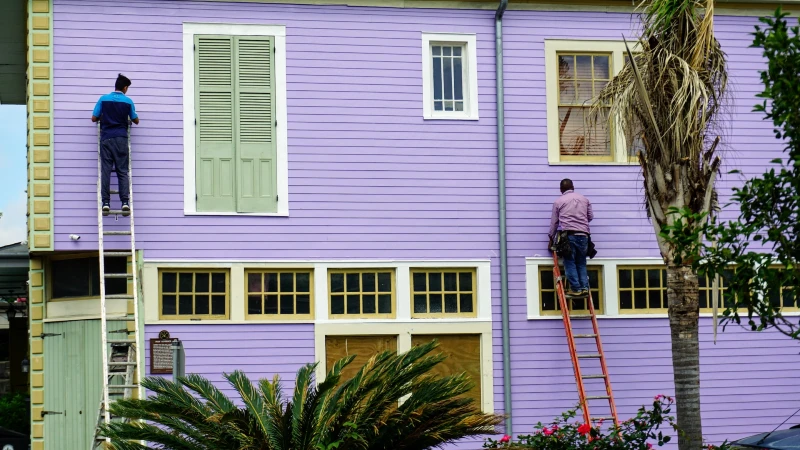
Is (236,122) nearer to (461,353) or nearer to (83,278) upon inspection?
(83,278)

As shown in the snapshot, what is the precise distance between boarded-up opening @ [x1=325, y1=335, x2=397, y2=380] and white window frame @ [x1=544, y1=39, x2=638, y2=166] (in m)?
3.52

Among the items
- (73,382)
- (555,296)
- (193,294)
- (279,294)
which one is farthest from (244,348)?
(555,296)

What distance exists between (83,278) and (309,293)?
3.10m

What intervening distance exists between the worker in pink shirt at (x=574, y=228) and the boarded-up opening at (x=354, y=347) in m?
2.62

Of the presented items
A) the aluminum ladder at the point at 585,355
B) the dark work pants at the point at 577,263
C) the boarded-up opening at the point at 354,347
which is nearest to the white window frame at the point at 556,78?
the dark work pants at the point at 577,263

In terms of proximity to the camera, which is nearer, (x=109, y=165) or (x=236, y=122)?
(x=109, y=165)

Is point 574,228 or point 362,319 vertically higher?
point 574,228

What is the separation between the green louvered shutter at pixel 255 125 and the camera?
16.9 metres

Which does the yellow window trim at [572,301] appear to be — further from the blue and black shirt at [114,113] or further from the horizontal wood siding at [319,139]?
the blue and black shirt at [114,113]

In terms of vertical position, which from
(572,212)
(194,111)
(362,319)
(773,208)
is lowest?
(362,319)

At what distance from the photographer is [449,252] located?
1725 centimetres

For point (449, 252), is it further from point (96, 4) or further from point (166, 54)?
point (96, 4)

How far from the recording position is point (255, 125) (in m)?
17.0

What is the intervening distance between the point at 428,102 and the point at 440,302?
284 centimetres
